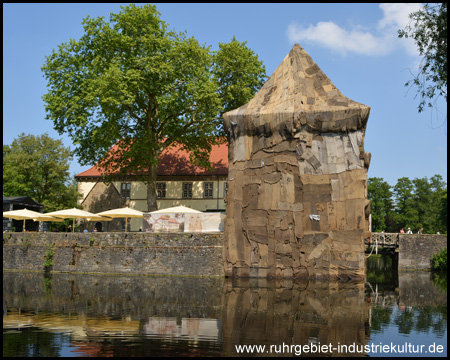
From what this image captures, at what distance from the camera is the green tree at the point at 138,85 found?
127 feet

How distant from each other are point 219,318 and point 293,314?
2.49 meters

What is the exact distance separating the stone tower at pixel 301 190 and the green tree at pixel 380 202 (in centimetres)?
5489

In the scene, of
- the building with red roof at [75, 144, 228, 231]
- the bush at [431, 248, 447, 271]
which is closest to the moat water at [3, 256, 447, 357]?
the bush at [431, 248, 447, 271]

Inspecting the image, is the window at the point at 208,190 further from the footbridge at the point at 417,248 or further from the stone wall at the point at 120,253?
the stone wall at the point at 120,253

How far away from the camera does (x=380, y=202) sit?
83375 mm

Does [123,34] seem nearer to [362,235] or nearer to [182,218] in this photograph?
[182,218]

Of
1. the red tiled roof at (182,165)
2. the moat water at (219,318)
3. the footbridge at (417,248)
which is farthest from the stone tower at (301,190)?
the red tiled roof at (182,165)

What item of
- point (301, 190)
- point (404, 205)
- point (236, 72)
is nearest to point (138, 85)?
point (236, 72)

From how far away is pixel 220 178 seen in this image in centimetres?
5216

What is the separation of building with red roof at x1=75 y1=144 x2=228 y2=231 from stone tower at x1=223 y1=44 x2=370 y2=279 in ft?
71.4

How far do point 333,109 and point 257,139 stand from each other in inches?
175

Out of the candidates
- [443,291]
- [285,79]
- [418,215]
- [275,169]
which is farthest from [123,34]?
[418,215]

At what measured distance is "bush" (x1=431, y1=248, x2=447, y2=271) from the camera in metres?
39.9

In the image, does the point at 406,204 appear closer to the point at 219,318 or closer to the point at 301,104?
the point at 301,104
